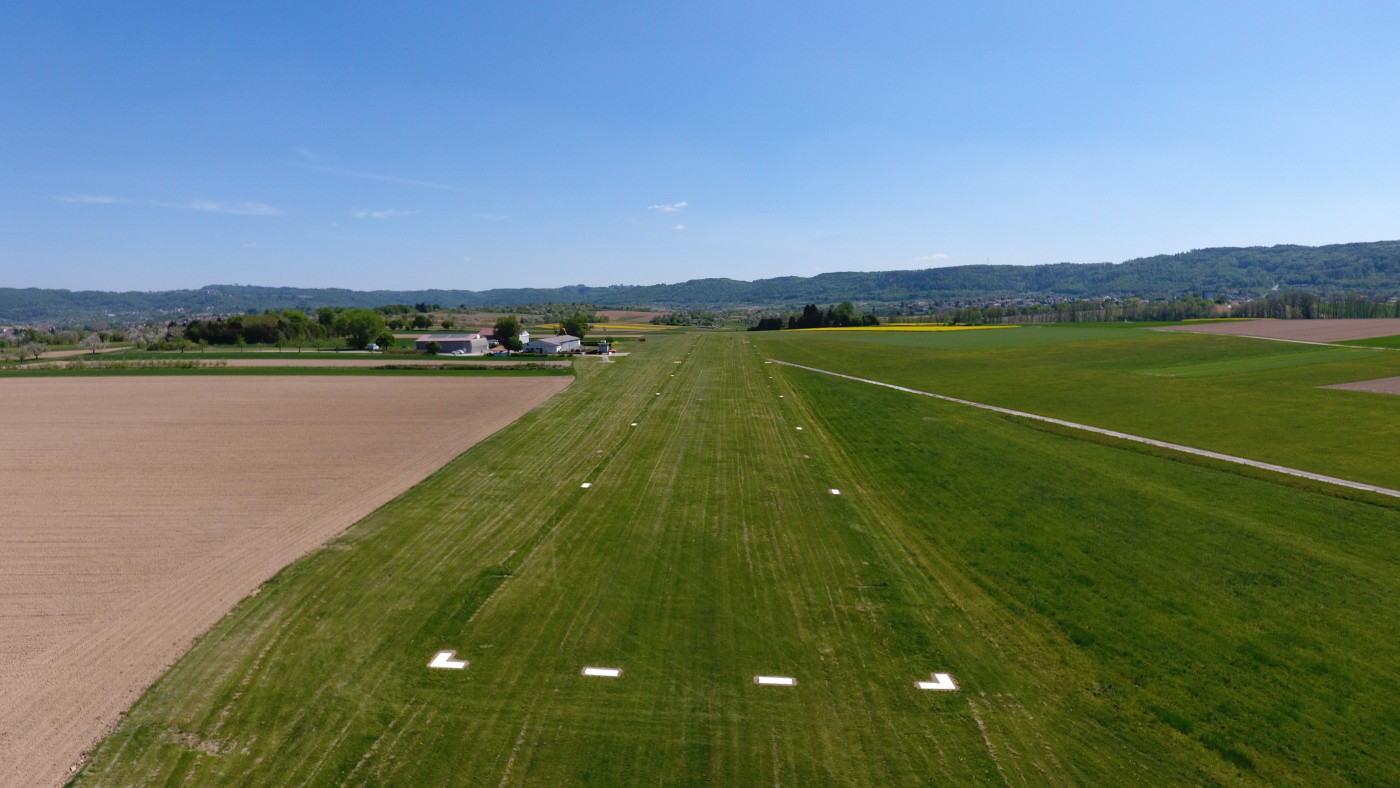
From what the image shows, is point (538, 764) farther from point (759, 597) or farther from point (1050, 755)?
point (1050, 755)

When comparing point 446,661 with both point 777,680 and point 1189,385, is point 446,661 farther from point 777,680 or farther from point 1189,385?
point 1189,385

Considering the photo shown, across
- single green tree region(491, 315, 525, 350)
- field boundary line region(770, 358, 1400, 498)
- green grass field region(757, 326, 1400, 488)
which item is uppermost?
single green tree region(491, 315, 525, 350)

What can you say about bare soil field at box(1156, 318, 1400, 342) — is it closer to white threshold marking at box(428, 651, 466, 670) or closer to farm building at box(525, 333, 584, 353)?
farm building at box(525, 333, 584, 353)

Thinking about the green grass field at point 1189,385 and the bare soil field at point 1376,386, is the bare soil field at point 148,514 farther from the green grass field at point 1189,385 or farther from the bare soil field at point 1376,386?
the bare soil field at point 1376,386

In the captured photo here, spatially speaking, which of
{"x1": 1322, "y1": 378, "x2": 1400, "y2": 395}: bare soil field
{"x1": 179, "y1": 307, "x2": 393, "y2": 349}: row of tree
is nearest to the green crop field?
{"x1": 1322, "y1": 378, "x2": 1400, "y2": 395}: bare soil field

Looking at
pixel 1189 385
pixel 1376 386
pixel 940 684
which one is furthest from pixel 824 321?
pixel 940 684

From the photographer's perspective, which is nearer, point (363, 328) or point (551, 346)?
point (551, 346)
